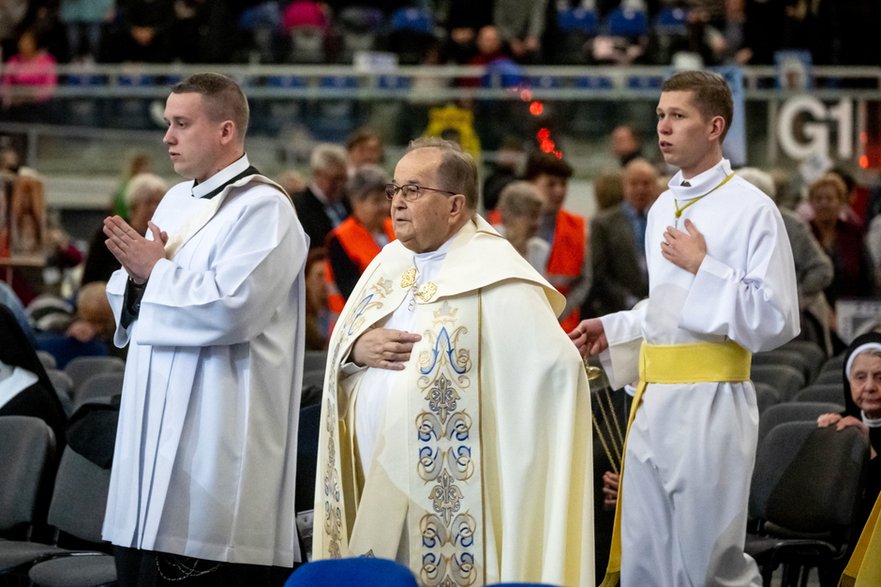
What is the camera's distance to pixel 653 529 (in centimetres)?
563

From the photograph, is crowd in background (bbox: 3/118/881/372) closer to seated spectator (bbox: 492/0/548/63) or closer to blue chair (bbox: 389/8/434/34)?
seated spectator (bbox: 492/0/548/63)

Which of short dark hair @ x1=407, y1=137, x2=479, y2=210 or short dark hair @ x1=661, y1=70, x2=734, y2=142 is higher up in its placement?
short dark hair @ x1=661, y1=70, x2=734, y2=142

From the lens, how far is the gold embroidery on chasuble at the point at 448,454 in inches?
189

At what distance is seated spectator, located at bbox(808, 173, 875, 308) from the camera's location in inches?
435

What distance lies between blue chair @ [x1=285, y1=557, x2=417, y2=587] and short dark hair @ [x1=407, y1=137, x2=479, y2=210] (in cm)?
134

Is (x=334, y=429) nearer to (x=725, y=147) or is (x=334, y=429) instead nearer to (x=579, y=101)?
(x=725, y=147)

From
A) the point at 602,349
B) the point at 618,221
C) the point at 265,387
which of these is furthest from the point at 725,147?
the point at 265,387

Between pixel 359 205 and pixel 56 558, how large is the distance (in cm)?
325

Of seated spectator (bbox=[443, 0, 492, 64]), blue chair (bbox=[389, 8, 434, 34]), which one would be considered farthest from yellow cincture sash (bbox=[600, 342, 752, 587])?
blue chair (bbox=[389, 8, 434, 34])

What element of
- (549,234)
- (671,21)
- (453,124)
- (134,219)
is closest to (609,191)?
(549,234)

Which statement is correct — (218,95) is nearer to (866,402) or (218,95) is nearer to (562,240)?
(866,402)

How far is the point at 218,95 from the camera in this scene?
5.15 m

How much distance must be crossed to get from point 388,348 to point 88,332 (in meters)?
5.33

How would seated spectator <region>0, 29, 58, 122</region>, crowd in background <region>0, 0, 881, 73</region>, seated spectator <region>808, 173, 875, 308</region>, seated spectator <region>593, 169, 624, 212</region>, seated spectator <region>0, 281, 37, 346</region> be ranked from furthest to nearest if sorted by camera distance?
1. crowd in background <region>0, 0, 881, 73</region>
2. seated spectator <region>0, 29, 58, 122</region>
3. seated spectator <region>808, 173, 875, 308</region>
4. seated spectator <region>593, 169, 624, 212</region>
5. seated spectator <region>0, 281, 37, 346</region>
